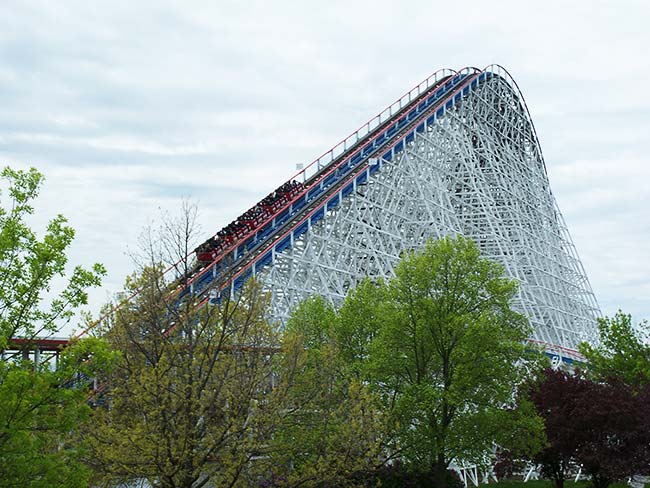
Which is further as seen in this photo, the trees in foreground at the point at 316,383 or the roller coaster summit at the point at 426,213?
the roller coaster summit at the point at 426,213

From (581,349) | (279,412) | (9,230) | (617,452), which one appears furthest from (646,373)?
(9,230)

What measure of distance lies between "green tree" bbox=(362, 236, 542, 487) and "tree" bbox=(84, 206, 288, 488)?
5.44 metres

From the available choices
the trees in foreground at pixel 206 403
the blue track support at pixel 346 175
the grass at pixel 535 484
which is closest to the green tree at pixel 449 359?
the trees in foreground at pixel 206 403

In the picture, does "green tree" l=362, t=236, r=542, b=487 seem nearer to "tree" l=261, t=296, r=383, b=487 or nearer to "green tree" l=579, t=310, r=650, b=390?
"tree" l=261, t=296, r=383, b=487

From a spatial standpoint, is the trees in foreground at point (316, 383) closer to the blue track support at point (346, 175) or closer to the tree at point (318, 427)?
the tree at point (318, 427)

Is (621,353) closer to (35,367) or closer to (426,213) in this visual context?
(426,213)

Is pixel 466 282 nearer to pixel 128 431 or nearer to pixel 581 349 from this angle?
pixel 128 431

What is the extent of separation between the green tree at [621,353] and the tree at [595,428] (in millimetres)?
6230

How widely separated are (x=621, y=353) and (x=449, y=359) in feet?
44.2

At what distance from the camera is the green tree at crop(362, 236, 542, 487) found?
16703mm

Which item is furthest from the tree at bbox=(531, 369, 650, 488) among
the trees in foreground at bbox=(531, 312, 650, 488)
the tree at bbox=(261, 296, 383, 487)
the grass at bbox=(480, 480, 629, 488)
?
the tree at bbox=(261, 296, 383, 487)

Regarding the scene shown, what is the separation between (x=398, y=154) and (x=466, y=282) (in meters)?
15.6

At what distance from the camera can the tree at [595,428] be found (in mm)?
18469

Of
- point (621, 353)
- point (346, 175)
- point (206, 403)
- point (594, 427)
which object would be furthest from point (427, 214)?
point (206, 403)
